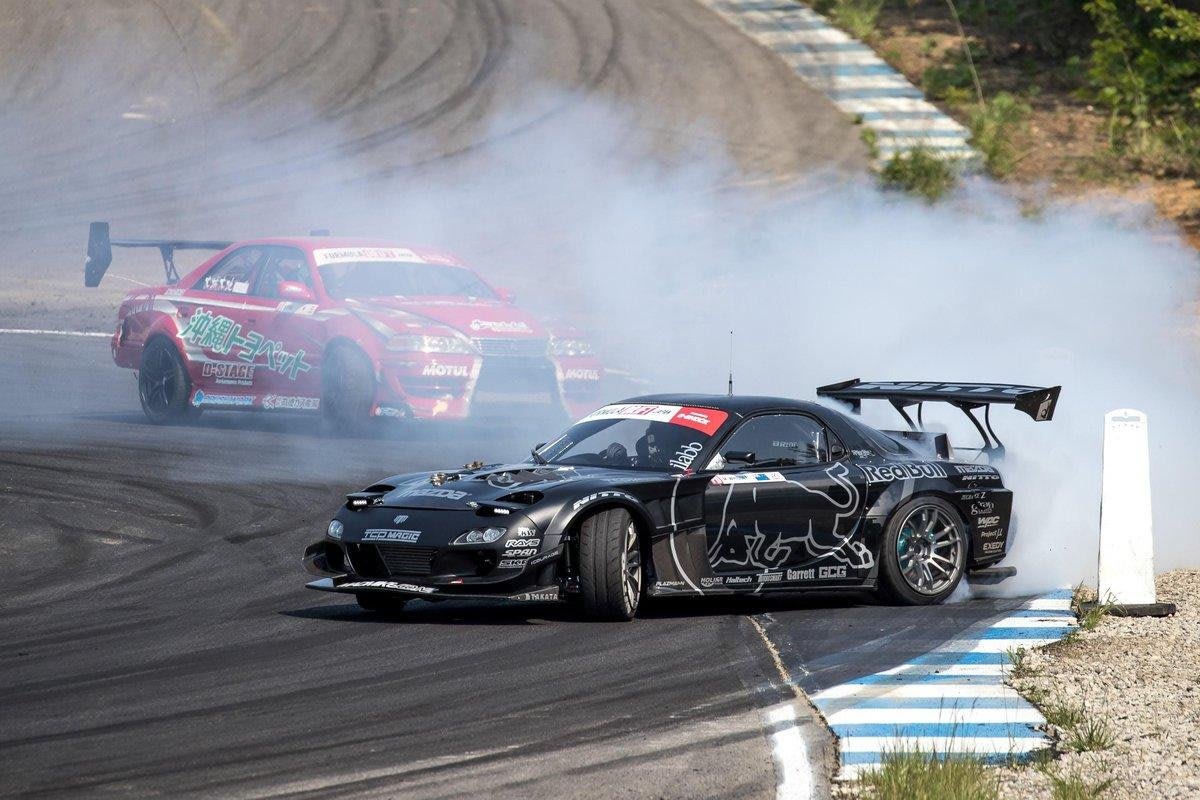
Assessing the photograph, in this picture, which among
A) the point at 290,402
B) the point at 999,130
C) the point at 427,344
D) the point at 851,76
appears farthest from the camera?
the point at 851,76

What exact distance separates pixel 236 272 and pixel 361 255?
115cm

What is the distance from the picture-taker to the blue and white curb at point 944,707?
6402mm

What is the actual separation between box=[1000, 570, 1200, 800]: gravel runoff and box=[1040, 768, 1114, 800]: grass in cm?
3

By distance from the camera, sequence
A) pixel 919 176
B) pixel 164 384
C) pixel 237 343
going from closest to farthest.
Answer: pixel 237 343 < pixel 164 384 < pixel 919 176

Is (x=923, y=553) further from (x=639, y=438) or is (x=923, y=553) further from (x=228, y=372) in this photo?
(x=228, y=372)

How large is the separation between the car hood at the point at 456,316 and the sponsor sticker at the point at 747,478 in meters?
5.70

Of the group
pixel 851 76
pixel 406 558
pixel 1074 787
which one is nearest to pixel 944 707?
pixel 1074 787

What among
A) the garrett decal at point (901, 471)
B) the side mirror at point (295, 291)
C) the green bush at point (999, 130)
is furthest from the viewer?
the green bush at point (999, 130)

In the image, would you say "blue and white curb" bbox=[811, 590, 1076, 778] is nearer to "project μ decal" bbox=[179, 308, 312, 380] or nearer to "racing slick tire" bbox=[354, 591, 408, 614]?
"racing slick tire" bbox=[354, 591, 408, 614]

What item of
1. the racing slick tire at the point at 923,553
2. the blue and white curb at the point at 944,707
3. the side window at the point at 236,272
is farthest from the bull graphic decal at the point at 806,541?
the side window at the point at 236,272

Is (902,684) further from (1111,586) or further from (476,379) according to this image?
(476,379)

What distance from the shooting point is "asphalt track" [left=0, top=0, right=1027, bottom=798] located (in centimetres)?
632

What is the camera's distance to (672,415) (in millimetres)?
9625

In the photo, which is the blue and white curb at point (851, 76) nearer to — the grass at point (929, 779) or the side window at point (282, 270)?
the side window at point (282, 270)
